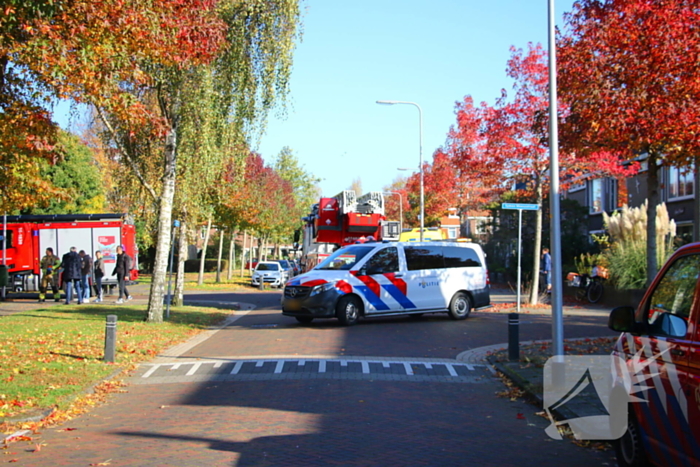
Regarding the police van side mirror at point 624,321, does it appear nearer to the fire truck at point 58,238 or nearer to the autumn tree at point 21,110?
the autumn tree at point 21,110

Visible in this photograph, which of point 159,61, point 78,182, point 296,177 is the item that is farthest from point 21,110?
point 296,177

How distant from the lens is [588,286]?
24.0m

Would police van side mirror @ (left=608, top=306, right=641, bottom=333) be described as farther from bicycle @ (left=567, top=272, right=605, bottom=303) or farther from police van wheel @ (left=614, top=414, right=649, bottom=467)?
bicycle @ (left=567, top=272, right=605, bottom=303)

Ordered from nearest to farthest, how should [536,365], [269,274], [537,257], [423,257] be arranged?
1. [536,365]
2. [423,257]
3. [537,257]
4. [269,274]

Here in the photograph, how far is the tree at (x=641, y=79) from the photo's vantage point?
11.6m

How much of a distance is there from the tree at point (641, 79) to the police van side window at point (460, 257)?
226 inches

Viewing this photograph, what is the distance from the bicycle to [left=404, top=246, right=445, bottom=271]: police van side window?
26.9 feet

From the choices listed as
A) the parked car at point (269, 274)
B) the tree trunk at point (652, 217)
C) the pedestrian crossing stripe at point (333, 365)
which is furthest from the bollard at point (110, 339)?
the parked car at point (269, 274)

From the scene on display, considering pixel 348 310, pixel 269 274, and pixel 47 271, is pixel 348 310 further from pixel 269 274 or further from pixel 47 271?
pixel 269 274

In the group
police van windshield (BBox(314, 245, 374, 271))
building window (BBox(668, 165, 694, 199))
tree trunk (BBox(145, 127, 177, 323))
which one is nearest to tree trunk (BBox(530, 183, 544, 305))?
police van windshield (BBox(314, 245, 374, 271))

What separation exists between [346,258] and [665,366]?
12.9 meters

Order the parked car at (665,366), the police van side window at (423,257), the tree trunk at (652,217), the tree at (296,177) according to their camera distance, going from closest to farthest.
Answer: the parked car at (665,366) < the tree trunk at (652,217) < the police van side window at (423,257) < the tree at (296,177)

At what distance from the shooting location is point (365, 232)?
74.0 ft

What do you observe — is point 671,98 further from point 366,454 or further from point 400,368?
point 366,454
